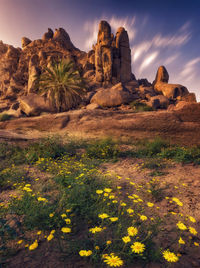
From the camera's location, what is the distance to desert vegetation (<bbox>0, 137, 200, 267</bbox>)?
5.39ft

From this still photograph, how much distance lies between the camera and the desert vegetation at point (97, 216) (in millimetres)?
1643

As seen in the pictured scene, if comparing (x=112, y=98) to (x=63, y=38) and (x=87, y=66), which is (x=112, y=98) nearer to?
(x=87, y=66)

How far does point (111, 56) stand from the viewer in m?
38.8

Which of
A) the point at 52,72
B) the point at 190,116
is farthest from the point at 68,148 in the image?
the point at 52,72

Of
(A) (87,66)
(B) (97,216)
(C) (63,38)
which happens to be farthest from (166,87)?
(B) (97,216)

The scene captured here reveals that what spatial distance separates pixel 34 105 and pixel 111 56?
1085 inches

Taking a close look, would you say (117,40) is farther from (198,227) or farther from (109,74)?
(198,227)

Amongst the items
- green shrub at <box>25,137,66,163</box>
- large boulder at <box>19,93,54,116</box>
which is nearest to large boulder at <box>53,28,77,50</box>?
large boulder at <box>19,93,54,116</box>

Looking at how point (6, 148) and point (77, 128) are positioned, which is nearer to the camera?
point (6, 148)

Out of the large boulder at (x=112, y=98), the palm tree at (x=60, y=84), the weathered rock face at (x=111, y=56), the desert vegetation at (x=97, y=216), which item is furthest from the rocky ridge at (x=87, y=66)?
the desert vegetation at (x=97, y=216)

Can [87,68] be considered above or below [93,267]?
above

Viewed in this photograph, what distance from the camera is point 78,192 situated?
2.69 metres

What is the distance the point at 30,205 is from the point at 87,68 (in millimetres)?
43639

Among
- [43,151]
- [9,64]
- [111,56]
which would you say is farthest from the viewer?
[9,64]
